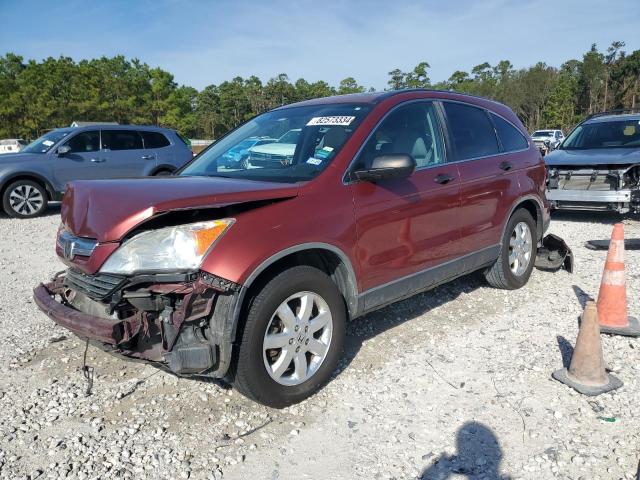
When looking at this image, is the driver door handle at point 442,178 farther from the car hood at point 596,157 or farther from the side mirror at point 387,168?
the car hood at point 596,157

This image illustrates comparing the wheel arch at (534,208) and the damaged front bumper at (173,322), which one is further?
the wheel arch at (534,208)

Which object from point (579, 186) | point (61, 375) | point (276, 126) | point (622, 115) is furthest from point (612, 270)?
point (622, 115)

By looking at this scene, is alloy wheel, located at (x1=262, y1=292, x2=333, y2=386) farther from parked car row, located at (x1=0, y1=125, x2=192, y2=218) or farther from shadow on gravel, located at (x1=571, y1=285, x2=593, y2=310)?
parked car row, located at (x1=0, y1=125, x2=192, y2=218)

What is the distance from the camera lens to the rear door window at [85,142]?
405 inches

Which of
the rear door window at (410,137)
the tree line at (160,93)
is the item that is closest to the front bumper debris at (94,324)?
the rear door window at (410,137)

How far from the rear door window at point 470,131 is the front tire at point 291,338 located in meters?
1.94

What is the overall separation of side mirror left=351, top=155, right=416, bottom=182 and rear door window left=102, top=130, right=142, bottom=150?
8894mm

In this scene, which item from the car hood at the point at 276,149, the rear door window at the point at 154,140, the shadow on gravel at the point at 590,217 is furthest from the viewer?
the rear door window at the point at 154,140

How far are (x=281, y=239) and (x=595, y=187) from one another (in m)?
7.44

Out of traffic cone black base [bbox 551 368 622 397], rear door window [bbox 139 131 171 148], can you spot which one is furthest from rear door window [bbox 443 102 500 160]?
rear door window [bbox 139 131 171 148]

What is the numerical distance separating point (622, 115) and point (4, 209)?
1208cm

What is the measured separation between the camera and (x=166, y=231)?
8.75ft

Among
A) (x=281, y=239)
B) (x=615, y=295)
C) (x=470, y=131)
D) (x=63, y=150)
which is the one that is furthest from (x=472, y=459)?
(x=63, y=150)

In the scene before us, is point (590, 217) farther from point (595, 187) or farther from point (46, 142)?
point (46, 142)
